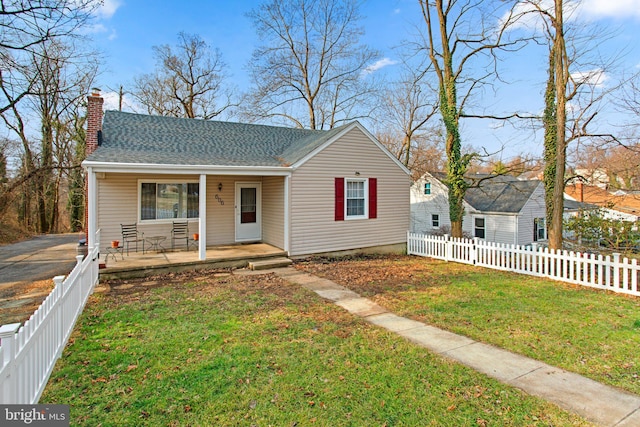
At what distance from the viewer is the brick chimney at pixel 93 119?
1001 centimetres

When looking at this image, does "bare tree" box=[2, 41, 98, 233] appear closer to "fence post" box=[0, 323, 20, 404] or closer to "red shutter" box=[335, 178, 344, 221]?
"red shutter" box=[335, 178, 344, 221]

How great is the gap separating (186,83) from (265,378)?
28.0 m

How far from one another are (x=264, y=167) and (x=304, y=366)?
7.16m

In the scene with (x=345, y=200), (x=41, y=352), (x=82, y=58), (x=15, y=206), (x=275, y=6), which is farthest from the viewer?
(x=275, y=6)

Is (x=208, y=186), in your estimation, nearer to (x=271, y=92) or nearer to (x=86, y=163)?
(x=86, y=163)

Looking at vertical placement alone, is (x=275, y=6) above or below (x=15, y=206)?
above

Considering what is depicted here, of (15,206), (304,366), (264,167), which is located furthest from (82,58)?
(15,206)

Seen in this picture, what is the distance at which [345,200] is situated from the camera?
11945 millimetres

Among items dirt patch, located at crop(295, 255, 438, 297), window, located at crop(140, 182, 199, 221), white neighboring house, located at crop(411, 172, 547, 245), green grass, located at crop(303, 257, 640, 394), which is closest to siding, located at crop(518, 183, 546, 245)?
white neighboring house, located at crop(411, 172, 547, 245)

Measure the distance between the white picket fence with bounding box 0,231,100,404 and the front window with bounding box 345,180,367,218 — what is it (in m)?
8.48

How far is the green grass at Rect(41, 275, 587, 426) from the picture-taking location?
304cm

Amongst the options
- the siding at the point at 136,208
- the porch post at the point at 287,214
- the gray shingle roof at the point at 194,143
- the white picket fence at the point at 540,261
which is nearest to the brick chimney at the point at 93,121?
the gray shingle roof at the point at 194,143

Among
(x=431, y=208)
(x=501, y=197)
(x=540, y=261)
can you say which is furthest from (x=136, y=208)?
(x=501, y=197)

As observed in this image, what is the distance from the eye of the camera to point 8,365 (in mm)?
2443
